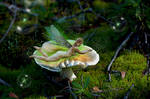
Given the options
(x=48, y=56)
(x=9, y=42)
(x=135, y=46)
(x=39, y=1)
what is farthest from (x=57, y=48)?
(x=39, y=1)

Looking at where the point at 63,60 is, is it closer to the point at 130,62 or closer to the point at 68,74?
the point at 68,74

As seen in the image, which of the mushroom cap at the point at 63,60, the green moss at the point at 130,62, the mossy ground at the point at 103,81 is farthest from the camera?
the green moss at the point at 130,62

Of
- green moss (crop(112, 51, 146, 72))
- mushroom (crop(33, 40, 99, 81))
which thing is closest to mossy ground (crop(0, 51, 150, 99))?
green moss (crop(112, 51, 146, 72))

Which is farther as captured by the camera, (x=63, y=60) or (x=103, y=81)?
(x=103, y=81)

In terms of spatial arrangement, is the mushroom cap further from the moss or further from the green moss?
the green moss

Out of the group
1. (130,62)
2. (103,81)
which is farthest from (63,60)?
(130,62)

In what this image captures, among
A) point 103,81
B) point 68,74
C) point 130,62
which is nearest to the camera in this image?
point 68,74

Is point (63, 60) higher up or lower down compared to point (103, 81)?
higher up

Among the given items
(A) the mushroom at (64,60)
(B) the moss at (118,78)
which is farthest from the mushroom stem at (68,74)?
(A) the mushroom at (64,60)

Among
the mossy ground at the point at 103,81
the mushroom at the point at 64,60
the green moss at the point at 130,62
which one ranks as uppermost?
the mushroom at the point at 64,60

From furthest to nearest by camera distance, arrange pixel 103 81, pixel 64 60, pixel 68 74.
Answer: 1. pixel 103 81
2. pixel 68 74
3. pixel 64 60

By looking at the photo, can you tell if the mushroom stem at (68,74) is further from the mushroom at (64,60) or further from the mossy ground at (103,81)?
the mushroom at (64,60)
